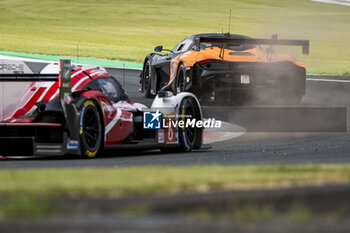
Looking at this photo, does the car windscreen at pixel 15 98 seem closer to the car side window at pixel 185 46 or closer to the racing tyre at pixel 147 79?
the car side window at pixel 185 46

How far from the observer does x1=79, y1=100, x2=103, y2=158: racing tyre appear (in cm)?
995

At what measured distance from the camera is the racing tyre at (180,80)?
1428cm

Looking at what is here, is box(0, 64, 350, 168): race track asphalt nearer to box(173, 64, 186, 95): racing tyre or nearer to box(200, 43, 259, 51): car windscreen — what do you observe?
box(173, 64, 186, 95): racing tyre

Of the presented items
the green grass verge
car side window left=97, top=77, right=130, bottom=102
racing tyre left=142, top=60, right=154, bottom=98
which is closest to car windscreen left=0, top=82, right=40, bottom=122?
car side window left=97, top=77, right=130, bottom=102

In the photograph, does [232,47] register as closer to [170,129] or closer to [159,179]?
[170,129]

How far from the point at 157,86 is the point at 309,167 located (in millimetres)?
9056

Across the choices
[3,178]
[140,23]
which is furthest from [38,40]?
[3,178]

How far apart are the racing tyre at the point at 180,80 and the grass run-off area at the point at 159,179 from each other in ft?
22.9

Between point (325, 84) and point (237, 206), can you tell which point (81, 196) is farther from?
point (325, 84)

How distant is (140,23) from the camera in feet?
182

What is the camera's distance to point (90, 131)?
10164mm

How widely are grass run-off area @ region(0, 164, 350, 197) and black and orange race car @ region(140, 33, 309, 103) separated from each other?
638 cm

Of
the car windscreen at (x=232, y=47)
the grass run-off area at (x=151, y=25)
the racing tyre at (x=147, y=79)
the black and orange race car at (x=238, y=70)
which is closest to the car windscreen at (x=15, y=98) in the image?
the black and orange race car at (x=238, y=70)

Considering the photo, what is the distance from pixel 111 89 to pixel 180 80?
3.63m
